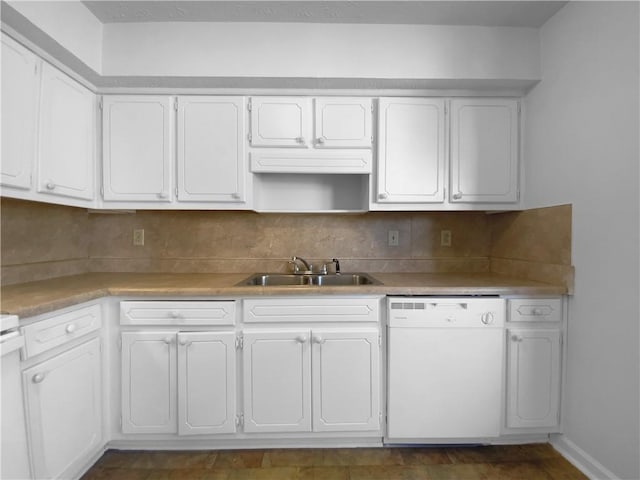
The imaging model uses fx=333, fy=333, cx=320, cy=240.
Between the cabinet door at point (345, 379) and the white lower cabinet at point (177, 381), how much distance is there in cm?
46

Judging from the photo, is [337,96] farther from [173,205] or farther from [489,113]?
[173,205]

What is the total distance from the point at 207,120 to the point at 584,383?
8.25 feet

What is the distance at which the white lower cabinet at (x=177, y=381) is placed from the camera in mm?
1729

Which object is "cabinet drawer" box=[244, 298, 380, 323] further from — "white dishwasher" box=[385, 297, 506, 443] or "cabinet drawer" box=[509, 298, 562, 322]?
"cabinet drawer" box=[509, 298, 562, 322]

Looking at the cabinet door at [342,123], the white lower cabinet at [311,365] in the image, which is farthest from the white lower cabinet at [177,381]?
the cabinet door at [342,123]

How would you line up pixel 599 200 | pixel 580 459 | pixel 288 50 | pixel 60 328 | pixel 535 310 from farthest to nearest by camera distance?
pixel 288 50
pixel 535 310
pixel 580 459
pixel 599 200
pixel 60 328

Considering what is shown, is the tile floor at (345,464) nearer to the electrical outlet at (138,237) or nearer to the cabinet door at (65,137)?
the electrical outlet at (138,237)

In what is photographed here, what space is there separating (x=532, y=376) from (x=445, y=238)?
1.02 meters

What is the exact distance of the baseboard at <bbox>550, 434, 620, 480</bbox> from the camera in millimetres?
1554

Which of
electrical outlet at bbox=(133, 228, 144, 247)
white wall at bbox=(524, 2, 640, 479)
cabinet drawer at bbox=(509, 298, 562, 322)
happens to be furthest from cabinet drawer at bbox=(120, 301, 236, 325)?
white wall at bbox=(524, 2, 640, 479)

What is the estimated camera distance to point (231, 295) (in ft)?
5.72

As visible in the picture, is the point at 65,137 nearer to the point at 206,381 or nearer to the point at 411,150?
the point at 206,381

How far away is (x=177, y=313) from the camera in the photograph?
1.73m

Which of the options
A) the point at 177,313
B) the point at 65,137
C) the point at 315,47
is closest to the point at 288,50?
the point at 315,47
